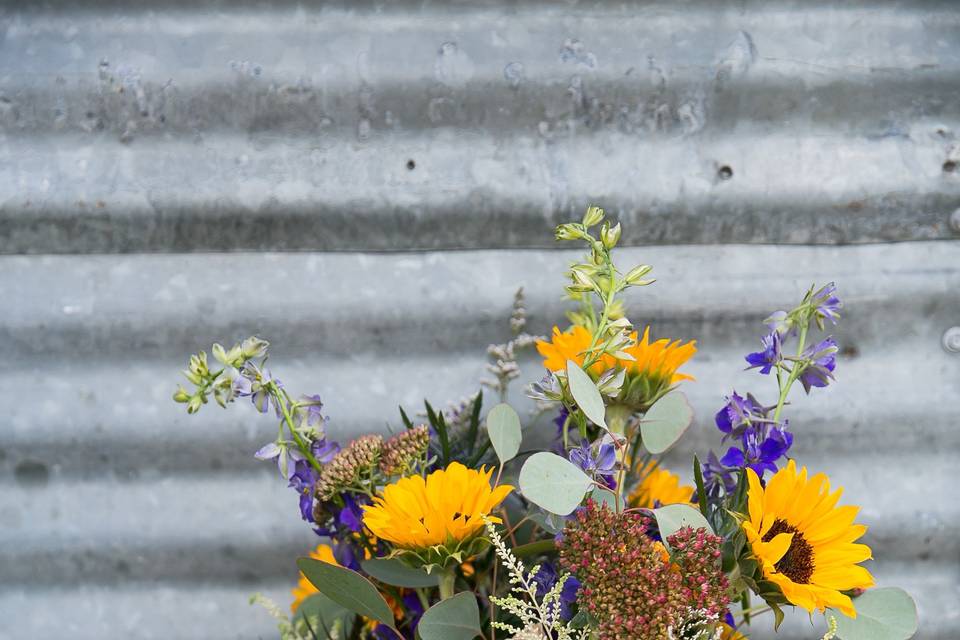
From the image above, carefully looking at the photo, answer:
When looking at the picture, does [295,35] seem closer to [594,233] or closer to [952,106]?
[594,233]

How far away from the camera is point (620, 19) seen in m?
0.99

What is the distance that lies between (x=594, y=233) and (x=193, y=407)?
0.52 metres

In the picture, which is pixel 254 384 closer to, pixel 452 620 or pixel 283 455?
pixel 283 455

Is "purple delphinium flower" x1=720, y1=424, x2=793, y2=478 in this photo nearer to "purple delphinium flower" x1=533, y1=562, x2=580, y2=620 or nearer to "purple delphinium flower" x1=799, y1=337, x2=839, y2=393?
"purple delphinium flower" x1=799, y1=337, x2=839, y2=393

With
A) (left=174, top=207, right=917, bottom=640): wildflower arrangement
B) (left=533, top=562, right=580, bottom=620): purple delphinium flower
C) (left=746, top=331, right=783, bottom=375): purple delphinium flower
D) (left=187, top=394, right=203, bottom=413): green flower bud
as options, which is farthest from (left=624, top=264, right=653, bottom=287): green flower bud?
(left=187, top=394, right=203, bottom=413): green flower bud

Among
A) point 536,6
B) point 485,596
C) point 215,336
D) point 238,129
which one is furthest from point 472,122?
point 485,596

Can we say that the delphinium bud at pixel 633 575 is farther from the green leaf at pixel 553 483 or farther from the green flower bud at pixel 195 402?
the green flower bud at pixel 195 402

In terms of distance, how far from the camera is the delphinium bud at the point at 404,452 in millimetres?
716

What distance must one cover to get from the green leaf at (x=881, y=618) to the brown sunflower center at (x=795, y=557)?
0.07 meters

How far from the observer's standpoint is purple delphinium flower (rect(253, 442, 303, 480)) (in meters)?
0.73

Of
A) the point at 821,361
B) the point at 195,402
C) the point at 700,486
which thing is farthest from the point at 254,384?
the point at 821,361

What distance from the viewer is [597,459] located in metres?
0.68

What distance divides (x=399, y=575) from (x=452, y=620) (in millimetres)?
67

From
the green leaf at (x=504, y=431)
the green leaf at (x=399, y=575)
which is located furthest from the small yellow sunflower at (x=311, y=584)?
the green leaf at (x=504, y=431)
